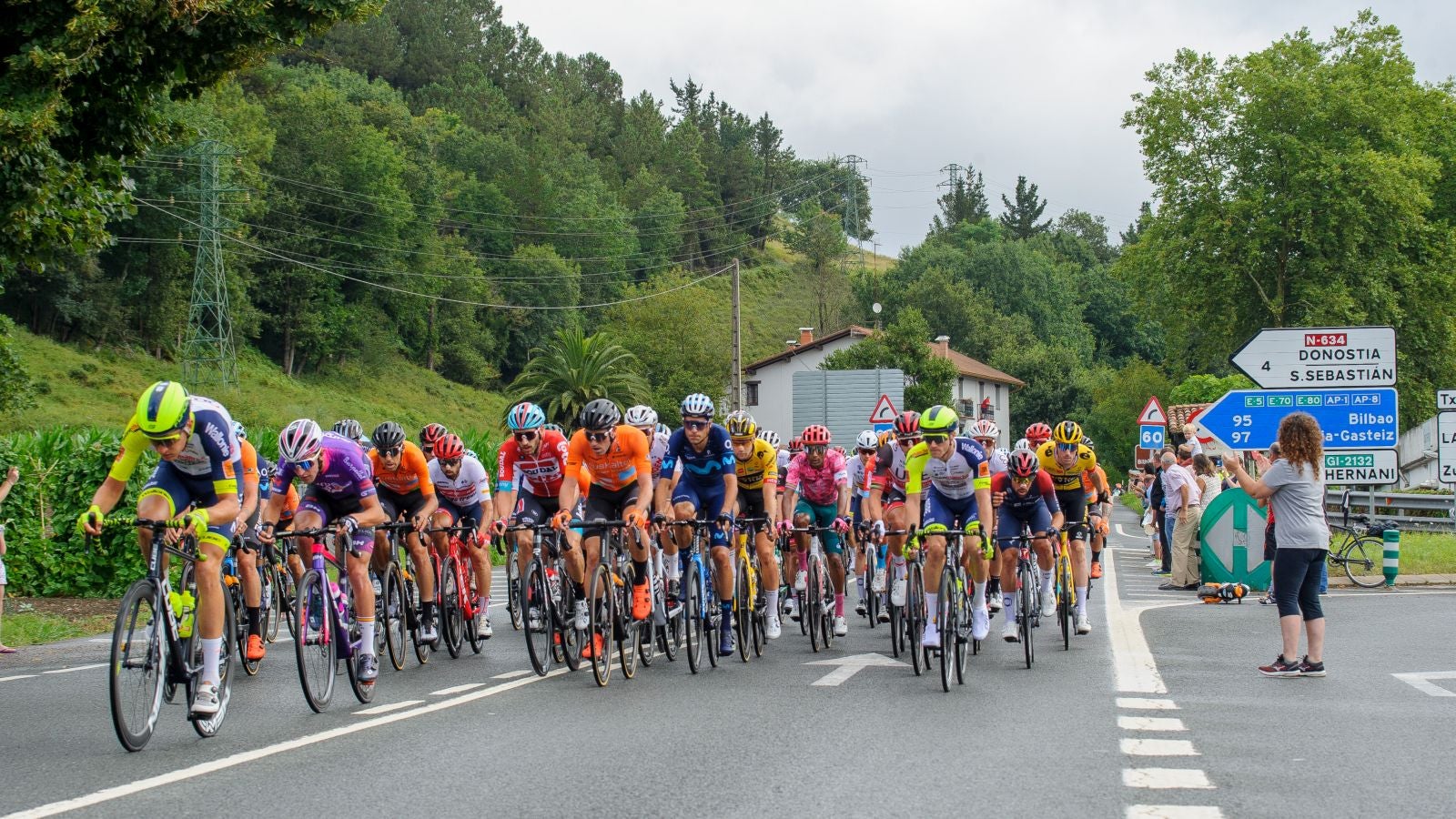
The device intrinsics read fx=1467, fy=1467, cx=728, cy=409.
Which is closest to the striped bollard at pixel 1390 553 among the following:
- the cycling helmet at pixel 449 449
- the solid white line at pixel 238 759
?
the cycling helmet at pixel 449 449

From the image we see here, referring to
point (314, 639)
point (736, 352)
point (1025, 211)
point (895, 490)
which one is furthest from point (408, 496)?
point (1025, 211)

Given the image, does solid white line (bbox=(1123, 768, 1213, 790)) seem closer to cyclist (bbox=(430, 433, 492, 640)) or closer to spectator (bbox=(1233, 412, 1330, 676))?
spectator (bbox=(1233, 412, 1330, 676))

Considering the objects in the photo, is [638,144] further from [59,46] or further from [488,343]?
[59,46]

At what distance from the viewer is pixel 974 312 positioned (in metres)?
111

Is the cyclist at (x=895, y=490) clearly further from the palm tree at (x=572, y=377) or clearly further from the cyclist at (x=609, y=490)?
the palm tree at (x=572, y=377)

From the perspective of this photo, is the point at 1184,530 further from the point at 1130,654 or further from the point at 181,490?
the point at 181,490

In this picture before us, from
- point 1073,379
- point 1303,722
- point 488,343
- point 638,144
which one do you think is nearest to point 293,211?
point 488,343

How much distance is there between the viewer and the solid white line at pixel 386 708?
9.02 metres

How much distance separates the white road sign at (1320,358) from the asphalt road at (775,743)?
9438mm

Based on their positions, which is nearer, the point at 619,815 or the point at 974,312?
the point at 619,815

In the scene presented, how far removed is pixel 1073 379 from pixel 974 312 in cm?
1159

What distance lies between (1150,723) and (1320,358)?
14.3m

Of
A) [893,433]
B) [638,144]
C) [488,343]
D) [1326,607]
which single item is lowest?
[1326,607]

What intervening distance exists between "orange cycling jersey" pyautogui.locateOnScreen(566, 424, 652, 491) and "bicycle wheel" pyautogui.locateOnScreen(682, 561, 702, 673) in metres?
0.88
